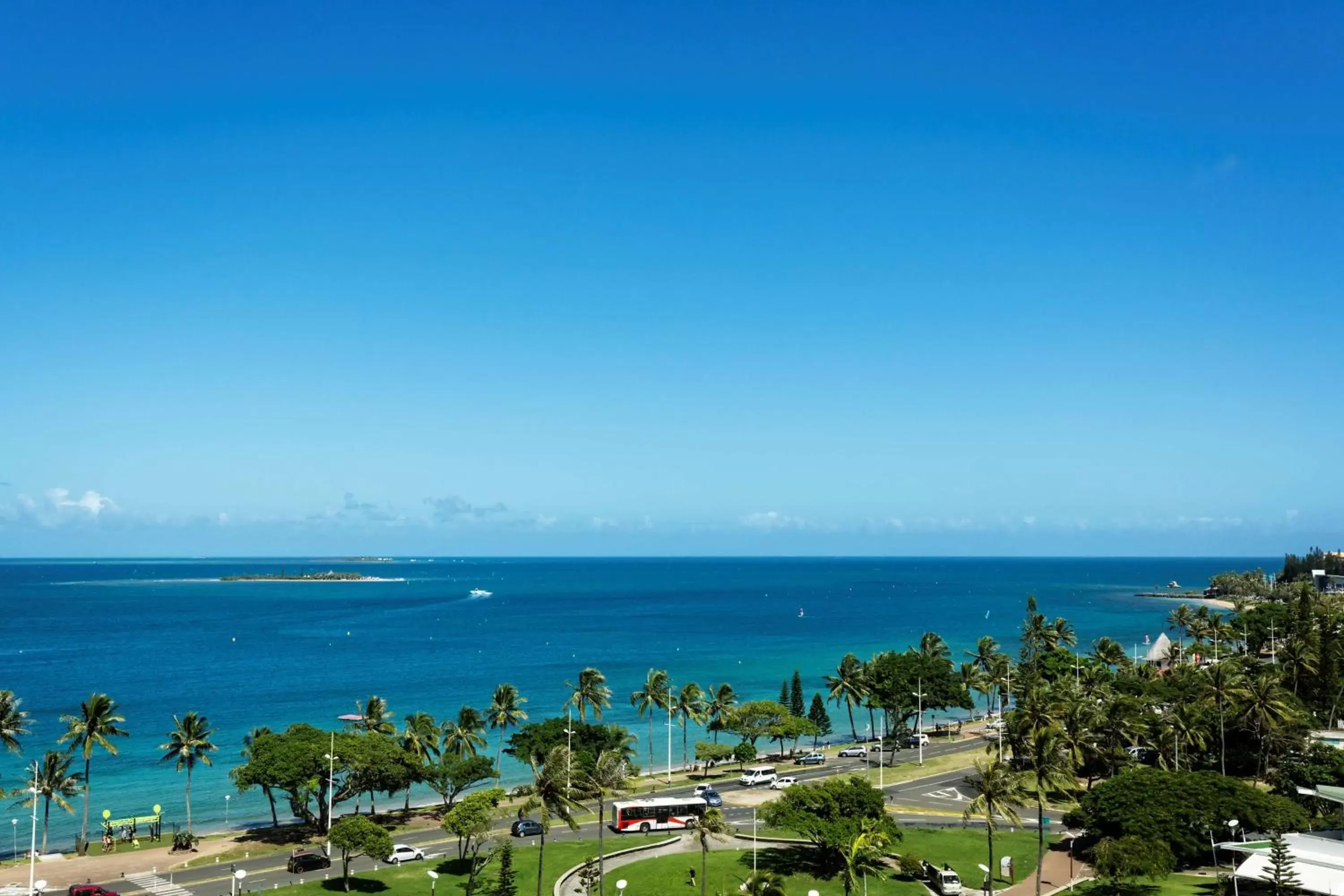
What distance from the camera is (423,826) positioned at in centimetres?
7875

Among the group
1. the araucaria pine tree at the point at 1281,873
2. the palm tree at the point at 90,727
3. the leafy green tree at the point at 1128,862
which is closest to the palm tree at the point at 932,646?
the leafy green tree at the point at 1128,862

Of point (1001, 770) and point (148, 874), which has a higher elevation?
point (1001, 770)

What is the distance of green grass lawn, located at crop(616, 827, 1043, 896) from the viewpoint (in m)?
59.3

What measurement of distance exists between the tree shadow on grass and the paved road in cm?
250

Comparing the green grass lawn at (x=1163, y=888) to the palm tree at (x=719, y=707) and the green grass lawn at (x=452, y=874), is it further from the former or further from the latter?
the palm tree at (x=719, y=707)

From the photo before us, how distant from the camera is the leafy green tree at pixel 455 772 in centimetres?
7844

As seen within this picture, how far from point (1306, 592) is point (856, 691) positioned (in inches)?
2523

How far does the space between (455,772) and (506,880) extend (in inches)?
887

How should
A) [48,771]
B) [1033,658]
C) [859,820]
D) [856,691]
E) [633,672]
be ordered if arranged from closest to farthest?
Result: [859,820] → [48,771] → [856,691] → [1033,658] → [633,672]

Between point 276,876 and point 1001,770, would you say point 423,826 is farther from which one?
point 1001,770

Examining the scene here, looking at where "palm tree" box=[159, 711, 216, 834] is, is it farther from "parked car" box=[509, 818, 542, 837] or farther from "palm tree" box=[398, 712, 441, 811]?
"parked car" box=[509, 818, 542, 837]

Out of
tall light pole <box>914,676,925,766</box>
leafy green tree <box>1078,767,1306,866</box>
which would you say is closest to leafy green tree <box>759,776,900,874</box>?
leafy green tree <box>1078,767,1306,866</box>

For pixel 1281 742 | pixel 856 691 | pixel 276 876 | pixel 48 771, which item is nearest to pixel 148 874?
pixel 276 876

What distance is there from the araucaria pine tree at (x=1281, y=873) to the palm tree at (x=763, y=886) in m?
25.3
